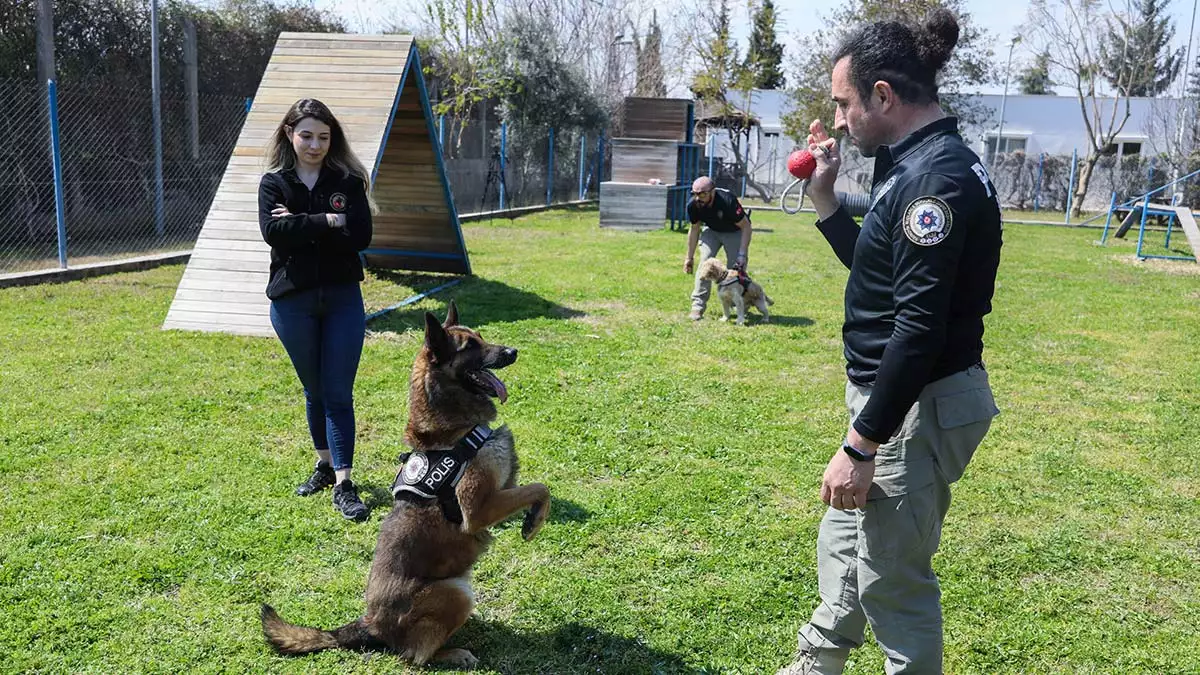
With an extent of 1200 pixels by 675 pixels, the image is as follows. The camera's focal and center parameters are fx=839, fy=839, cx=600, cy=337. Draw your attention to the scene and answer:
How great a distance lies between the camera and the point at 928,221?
212cm

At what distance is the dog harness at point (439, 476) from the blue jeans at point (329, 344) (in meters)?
1.39

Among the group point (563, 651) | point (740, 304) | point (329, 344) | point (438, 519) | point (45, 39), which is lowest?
point (563, 651)

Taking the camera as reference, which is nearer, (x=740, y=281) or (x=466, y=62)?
(x=740, y=281)

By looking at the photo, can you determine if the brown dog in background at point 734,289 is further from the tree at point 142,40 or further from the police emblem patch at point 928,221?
the tree at point 142,40

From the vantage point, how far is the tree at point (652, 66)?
3625cm

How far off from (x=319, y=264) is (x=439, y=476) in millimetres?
1808

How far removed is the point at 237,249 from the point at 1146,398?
335 inches

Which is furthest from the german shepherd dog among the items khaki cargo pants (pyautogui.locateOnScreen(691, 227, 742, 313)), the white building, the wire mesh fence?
the white building

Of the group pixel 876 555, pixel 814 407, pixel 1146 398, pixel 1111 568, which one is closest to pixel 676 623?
pixel 876 555

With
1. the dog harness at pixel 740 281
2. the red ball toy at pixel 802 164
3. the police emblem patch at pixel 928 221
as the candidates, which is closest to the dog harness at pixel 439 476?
the red ball toy at pixel 802 164

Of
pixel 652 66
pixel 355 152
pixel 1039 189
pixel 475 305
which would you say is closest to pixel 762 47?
pixel 652 66

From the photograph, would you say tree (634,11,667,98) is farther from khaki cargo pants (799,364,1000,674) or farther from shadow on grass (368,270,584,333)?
khaki cargo pants (799,364,1000,674)

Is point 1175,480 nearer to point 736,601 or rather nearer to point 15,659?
point 736,601

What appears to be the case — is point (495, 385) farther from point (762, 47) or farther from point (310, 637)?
point (762, 47)
